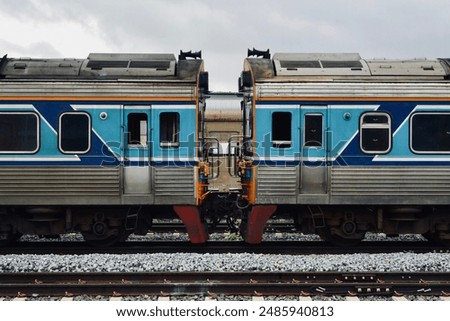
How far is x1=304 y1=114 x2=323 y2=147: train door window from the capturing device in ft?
45.3

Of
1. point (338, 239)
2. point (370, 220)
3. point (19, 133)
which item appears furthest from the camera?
point (338, 239)

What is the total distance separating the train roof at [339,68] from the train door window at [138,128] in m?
2.65

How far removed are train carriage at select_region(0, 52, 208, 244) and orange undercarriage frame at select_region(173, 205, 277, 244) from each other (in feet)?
0.11

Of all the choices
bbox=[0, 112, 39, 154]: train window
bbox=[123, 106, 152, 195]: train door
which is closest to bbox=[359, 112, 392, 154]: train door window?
bbox=[123, 106, 152, 195]: train door

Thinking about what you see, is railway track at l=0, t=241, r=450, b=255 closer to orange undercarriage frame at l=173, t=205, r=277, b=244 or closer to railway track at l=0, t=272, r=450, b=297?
orange undercarriage frame at l=173, t=205, r=277, b=244

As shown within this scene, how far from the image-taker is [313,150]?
45.3 feet

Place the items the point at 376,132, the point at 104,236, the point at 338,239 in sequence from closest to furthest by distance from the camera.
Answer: the point at 376,132
the point at 104,236
the point at 338,239

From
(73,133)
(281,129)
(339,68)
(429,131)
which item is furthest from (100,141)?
(429,131)

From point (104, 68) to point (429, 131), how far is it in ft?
24.3

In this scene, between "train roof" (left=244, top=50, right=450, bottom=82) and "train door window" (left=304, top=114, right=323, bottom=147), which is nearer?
"train door window" (left=304, top=114, right=323, bottom=147)

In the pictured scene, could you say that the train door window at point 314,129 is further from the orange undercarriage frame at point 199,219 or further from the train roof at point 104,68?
the train roof at point 104,68

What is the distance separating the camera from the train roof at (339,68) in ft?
45.8

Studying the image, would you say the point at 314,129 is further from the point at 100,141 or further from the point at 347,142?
the point at 100,141

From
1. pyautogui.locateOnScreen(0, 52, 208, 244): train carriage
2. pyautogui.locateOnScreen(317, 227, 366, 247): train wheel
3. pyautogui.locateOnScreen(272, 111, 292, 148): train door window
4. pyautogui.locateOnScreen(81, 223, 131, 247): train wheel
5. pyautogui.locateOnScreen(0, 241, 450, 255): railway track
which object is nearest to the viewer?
pyautogui.locateOnScreen(0, 52, 208, 244): train carriage
